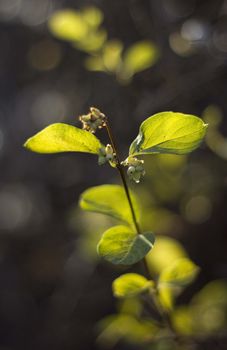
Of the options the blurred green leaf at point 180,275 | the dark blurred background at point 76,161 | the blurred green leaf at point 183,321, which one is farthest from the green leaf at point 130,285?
the dark blurred background at point 76,161

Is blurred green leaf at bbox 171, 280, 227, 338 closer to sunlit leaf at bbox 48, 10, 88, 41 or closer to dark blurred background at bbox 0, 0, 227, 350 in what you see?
dark blurred background at bbox 0, 0, 227, 350

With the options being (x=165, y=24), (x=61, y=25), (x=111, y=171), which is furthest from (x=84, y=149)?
(x=111, y=171)

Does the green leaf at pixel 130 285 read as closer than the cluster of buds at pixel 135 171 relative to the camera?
No

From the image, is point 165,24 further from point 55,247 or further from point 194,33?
point 55,247

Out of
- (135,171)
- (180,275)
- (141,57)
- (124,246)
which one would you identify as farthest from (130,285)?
(141,57)

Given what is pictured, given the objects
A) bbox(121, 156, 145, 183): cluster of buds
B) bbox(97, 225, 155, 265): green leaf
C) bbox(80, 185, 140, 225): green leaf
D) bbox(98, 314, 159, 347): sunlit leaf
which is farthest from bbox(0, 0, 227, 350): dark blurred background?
bbox(121, 156, 145, 183): cluster of buds

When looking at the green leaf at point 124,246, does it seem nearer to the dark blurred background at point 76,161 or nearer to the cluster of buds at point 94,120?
the cluster of buds at point 94,120
